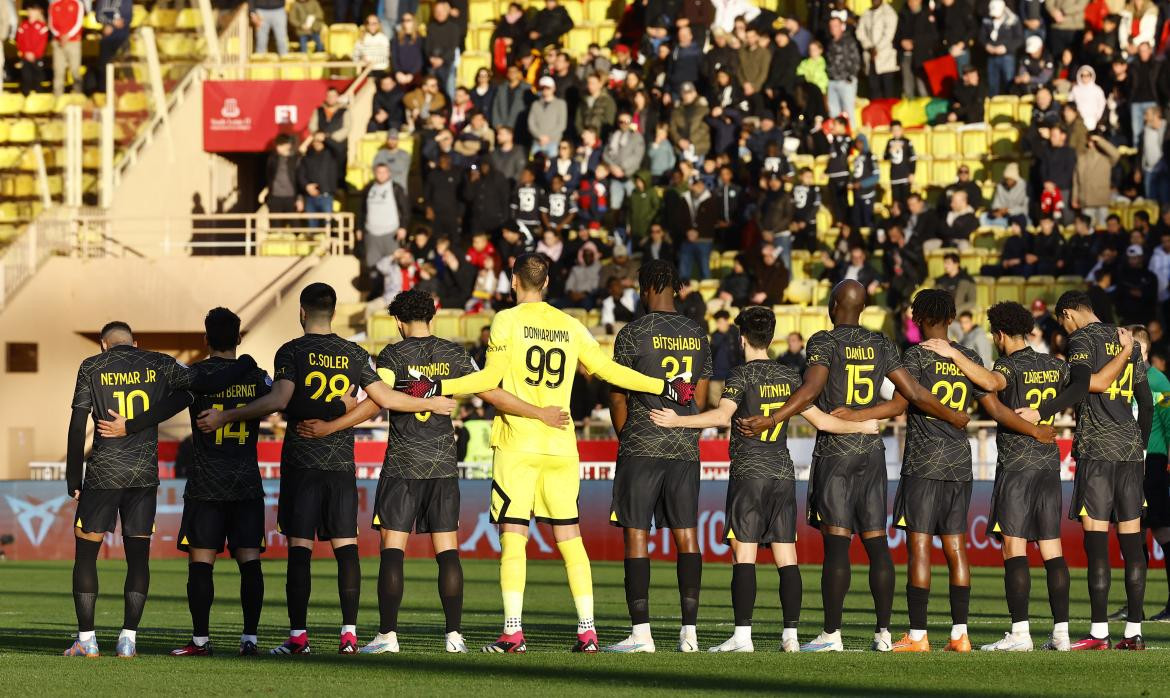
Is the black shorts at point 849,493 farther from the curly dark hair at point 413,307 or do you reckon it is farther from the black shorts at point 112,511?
the black shorts at point 112,511

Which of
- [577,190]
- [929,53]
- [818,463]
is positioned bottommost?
[818,463]

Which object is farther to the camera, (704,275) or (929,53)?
(929,53)

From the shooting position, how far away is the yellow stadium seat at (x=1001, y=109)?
2911cm

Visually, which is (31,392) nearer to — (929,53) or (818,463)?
(929,53)

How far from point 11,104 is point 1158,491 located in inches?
953

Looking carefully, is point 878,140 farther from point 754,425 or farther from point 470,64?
point 754,425

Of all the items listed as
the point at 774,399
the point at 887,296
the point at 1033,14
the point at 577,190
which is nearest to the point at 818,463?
the point at 774,399

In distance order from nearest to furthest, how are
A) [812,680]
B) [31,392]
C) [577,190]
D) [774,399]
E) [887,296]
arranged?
[812,680] < [774,399] < [887,296] < [577,190] < [31,392]

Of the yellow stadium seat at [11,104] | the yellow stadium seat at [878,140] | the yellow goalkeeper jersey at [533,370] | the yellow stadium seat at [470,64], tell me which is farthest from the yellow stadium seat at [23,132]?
the yellow goalkeeper jersey at [533,370]

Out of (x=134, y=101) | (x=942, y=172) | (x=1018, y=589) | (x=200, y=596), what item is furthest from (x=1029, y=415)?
(x=134, y=101)

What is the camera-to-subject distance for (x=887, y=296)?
26.3m

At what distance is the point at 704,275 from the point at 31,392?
10969 mm

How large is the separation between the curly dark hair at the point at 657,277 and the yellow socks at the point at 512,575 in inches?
68.0

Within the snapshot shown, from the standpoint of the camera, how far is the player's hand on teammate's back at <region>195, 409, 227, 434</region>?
11.4m
